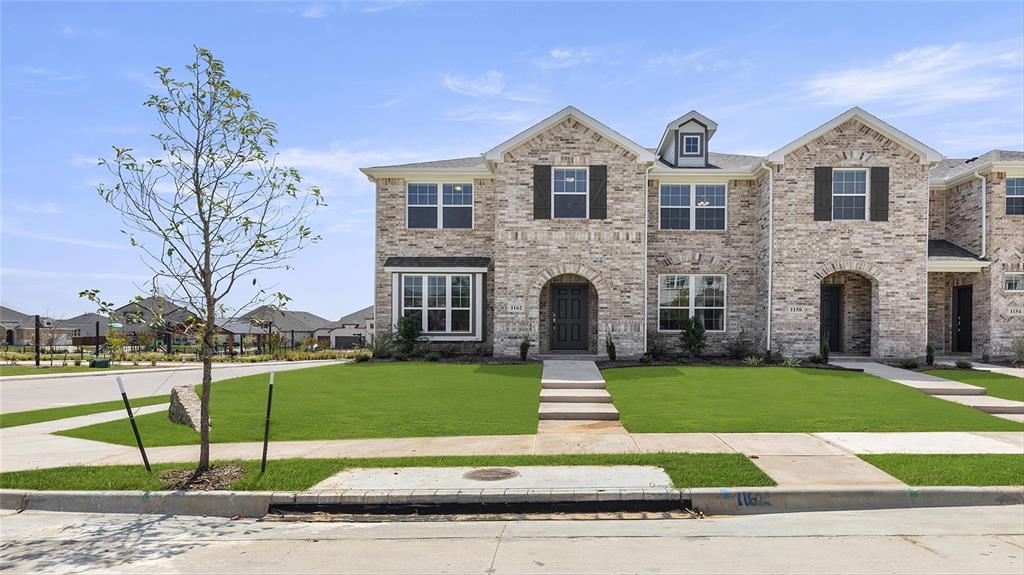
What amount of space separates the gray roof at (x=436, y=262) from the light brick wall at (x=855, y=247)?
32.3 ft

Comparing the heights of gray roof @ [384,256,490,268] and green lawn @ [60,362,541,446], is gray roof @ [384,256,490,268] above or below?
above

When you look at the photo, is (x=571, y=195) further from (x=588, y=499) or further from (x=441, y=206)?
(x=588, y=499)

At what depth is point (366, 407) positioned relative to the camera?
11.9 metres

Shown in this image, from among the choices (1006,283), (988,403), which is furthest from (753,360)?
(1006,283)

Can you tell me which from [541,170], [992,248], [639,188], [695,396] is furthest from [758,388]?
[992,248]

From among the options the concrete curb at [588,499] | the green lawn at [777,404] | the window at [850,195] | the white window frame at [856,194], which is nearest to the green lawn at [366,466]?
the concrete curb at [588,499]

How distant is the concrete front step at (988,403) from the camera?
11.8 m

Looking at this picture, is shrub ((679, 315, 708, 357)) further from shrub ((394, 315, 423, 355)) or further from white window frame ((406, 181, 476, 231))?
shrub ((394, 315, 423, 355))

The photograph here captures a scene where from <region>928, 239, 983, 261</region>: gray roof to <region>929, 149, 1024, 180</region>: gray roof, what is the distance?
7.74ft

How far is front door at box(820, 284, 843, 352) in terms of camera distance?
829 inches

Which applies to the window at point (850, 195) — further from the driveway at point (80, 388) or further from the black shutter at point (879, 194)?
the driveway at point (80, 388)

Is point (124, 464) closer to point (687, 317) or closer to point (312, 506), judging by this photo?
point (312, 506)

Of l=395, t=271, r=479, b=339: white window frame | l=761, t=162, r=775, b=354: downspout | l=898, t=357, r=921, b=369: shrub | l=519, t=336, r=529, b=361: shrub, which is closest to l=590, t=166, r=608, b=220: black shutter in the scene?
l=519, t=336, r=529, b=361: shrub

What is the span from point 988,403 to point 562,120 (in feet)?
43.8
